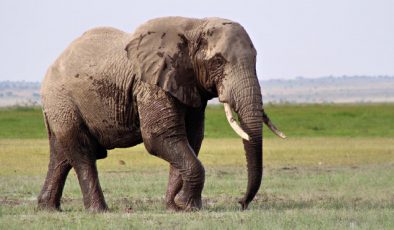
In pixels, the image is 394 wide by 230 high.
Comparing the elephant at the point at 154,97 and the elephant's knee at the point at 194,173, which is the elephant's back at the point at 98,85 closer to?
the elephant at the point at 154,97

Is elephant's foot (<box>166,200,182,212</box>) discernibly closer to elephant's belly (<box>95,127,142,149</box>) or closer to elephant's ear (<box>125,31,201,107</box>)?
elephant's belly (<box>95,127,142,149</box>)

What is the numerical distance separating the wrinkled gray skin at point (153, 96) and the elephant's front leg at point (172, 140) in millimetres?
12

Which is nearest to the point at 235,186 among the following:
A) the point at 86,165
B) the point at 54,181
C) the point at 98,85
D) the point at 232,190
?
the point at 232,190

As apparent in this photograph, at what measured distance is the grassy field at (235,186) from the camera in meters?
14.2

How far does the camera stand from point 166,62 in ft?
51.8

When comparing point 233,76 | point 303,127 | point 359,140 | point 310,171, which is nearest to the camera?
point 233,76

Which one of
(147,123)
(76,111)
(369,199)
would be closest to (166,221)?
(147,123)

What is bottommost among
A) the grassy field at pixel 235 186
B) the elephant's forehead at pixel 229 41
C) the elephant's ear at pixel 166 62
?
the grassy field at pixel 235 186

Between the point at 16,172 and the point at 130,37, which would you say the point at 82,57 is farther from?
the point at 16,172

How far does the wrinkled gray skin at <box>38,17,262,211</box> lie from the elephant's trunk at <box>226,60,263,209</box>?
12mm

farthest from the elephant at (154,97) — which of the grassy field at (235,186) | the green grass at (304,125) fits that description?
the green grass at (304,125)

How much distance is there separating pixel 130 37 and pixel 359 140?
21781mm

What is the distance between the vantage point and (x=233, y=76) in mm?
15172

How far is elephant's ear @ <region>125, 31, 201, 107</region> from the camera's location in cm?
1562
